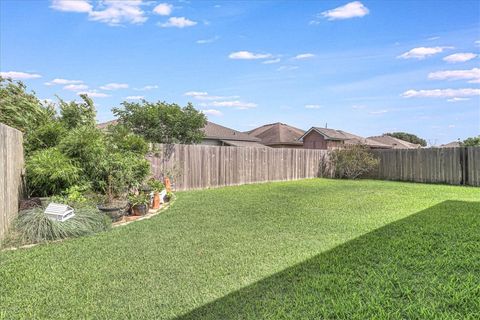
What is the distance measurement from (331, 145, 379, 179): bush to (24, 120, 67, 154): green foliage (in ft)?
41.0

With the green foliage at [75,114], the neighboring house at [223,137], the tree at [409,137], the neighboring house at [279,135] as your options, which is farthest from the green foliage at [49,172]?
the tree at [409,137]

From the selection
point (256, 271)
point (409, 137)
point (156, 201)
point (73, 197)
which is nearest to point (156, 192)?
point (156, 201)

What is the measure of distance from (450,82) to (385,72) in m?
4.62

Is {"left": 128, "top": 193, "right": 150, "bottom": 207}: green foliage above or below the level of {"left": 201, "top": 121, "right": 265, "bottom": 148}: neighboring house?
below

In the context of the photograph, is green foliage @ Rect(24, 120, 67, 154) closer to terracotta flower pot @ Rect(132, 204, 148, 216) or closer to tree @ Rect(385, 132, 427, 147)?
terracotta flower pot @ Rect(132, 204, 148, 216)

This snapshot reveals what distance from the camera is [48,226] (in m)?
4.62

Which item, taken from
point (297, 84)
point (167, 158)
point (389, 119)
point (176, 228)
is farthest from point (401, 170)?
point (176, 228)

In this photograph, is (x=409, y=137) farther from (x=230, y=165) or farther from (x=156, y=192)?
(x=156, y=192)

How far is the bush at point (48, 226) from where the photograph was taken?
4.52 metres

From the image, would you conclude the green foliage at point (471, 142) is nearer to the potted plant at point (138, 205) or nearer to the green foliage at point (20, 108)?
the potted plant at point (138, 205)

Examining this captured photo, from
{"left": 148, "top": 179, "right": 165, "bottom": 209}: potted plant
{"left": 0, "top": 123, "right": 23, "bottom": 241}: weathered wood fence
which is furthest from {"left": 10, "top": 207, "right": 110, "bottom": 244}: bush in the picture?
{"left": 148, "top": 179, "right": 165, "bottom": 209}: potted plant

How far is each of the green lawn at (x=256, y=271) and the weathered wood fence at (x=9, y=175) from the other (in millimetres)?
747

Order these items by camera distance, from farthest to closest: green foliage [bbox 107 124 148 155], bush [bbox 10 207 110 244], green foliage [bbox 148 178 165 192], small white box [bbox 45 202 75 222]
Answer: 1. green foliage [bbox 107 124 148 155]
2. green foliage [bbox 148 178 165 192]
3. small white box [bbox 45 202 75 222]
4. bush [bbox 10 207 110 244]

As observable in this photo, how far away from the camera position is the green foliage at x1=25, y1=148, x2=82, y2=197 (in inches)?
215
